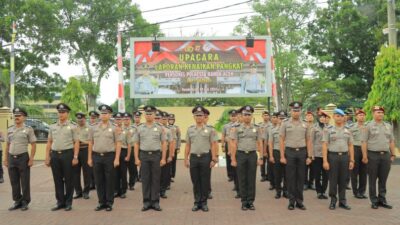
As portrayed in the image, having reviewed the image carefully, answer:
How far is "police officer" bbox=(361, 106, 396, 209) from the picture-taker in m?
7.98

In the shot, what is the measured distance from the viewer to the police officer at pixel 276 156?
924 cm

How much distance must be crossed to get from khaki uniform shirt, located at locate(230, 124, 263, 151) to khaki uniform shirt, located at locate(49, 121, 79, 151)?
9.03 feet

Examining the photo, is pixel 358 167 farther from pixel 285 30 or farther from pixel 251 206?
pixel 285 30

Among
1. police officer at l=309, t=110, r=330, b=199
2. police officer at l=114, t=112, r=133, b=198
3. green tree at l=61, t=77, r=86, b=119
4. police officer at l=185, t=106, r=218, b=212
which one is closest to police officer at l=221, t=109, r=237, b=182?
police officer at l=309, t=110, r=330, b=199

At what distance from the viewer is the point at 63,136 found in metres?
7.90

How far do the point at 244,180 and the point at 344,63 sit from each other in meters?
18.3

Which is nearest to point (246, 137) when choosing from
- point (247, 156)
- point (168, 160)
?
point (247, 156)

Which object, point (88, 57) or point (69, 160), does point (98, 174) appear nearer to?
point (69, 160)

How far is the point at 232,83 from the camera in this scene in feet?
59.8

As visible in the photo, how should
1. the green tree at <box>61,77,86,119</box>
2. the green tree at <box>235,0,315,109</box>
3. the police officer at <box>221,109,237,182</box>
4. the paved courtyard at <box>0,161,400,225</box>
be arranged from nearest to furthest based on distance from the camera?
the paved courtyard at <box>0,161,400,225</box>
the police officer at <box>221,109,237,182</box>
the green tree at <box>61,77,86,119</box>
the green tree at <box>235,0,315,109</box>

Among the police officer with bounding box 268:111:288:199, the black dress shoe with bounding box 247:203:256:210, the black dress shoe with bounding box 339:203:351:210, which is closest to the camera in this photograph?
the black dress shoe with bounding box 339:203:351:210

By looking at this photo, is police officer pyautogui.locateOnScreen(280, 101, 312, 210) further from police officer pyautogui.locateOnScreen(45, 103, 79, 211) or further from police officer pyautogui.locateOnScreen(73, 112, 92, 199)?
police officer pyautogui.locateOnScreen(73, 112, 92, 199)

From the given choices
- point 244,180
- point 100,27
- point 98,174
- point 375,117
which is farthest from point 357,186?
point 100,27

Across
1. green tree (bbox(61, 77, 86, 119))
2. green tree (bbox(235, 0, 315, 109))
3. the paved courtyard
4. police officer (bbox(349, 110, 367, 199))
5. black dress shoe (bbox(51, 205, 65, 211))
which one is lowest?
the paved courtyard
